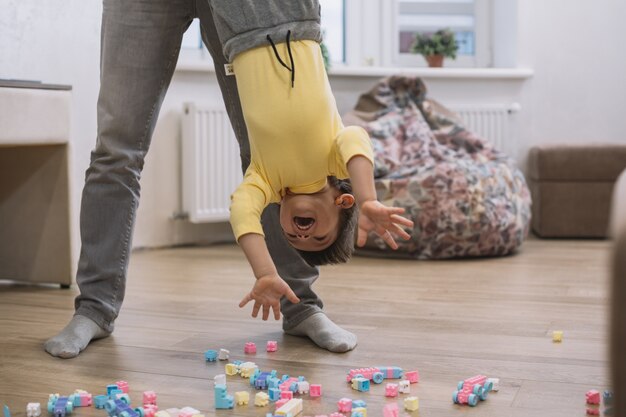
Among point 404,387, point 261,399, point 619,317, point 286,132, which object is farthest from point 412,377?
point 619,317

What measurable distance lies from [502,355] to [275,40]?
2.68ft

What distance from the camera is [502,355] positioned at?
1821 mm

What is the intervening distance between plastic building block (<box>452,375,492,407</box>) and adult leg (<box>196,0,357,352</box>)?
377mm

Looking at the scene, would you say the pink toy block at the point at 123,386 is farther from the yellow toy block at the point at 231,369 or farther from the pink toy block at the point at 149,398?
the yellow toy block at the point at 231,369

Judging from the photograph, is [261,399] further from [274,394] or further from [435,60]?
[435,60]

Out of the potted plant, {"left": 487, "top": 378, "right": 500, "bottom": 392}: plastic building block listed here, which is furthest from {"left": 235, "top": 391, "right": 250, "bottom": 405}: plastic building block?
the potted plant

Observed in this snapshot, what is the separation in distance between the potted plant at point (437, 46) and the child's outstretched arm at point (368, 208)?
10.2ft

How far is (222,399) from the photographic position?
4.78 feet

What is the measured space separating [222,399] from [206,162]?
2.51 meters

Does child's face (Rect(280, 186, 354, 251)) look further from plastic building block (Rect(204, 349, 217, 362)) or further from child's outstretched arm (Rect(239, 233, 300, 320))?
plastic building block (Rect(204, 349, 217, 362))

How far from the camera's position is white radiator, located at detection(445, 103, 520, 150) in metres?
4.39

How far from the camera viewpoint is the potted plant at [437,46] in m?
4.48

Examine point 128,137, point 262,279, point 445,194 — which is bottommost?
point 445,194

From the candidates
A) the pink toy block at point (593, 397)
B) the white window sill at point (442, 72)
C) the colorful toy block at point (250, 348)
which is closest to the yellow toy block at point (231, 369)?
the colorful toy block at point (250, 348)
